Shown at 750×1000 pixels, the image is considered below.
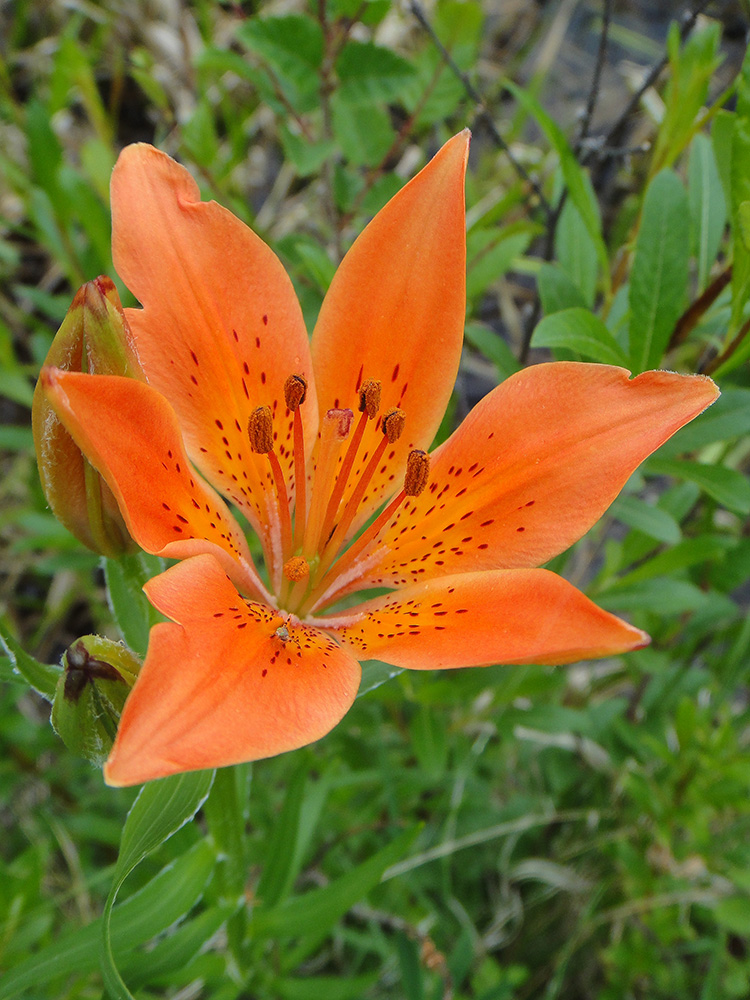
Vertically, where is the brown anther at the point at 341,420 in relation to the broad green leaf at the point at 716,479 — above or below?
above

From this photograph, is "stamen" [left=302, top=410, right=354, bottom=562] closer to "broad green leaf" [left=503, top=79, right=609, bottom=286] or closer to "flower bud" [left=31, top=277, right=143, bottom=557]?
"flower bud" [left=31, top=277, right=143, bottom=557]

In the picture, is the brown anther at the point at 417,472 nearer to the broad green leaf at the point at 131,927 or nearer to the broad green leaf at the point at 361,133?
the broad green leaf at the point at 131,927

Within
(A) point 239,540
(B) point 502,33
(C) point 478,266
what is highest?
(B) point 502,33

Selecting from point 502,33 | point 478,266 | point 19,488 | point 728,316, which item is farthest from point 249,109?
point 728,316

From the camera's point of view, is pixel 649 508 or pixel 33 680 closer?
pixel 33 680

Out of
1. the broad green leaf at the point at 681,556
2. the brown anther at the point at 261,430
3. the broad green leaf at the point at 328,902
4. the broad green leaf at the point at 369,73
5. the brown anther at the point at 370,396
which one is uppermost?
the broad green leaf at the point at 369,73

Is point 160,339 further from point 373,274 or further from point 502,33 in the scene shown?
point 502,33

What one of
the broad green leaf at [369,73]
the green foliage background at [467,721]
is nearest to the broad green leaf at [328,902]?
the green foliage background at [467,721]

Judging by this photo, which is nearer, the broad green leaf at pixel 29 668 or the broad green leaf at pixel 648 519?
the broad green leaf at pixel 29 668
